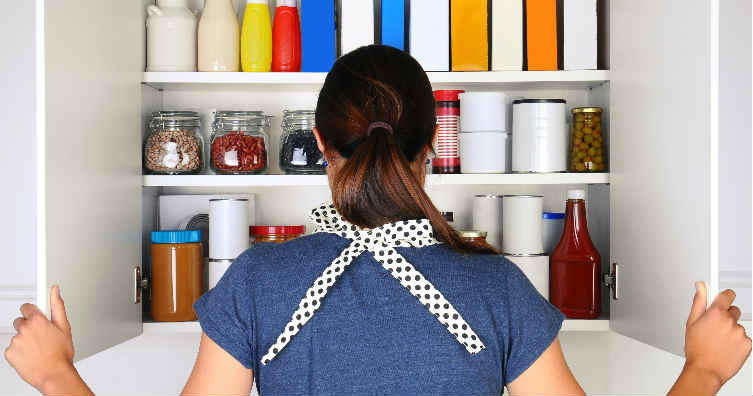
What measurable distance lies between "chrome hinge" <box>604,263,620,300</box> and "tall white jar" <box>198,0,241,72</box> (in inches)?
30.8

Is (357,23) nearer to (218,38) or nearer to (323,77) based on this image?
(323,77)

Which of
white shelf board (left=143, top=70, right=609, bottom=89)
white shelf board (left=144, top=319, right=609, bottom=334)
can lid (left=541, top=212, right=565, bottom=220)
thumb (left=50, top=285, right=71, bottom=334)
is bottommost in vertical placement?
white shelf board (left=144, top=319, right=609, bottom=334)

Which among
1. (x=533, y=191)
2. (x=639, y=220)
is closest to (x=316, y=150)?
(x=533, y=191)

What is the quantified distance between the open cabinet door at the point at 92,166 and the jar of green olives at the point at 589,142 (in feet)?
2.66

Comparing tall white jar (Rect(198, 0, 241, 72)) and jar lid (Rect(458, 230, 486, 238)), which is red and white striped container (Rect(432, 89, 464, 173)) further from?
tall white jar (Rect(198, 0, 241, 72))

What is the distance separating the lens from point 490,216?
1435 mm

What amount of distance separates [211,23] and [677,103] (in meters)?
0.82

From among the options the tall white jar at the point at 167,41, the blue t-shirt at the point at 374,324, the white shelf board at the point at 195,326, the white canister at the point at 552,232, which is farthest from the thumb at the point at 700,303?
the tall white jar at the point at 167,41

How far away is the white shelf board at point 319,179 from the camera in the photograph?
1.35 metres

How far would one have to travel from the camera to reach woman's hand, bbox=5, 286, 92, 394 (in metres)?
0.83

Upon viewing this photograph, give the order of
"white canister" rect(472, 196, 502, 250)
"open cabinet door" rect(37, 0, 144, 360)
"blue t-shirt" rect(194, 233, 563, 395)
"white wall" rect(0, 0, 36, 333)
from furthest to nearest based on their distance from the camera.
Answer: "white wall" rect(0, 0, 36, 333)
"white canister" rect(472, 196, 502, 250)
"open cabinet door" rect(37, 0, 144, 360)
"blue t-shirt" rect(194, 233, 563, 395)

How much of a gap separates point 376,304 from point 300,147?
0.63 metres

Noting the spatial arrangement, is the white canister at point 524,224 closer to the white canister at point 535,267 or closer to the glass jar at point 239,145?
the white canister at point 535,267

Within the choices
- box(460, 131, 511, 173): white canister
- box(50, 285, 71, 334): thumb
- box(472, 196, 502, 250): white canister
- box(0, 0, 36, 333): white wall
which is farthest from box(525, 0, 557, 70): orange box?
box(0, 0, 36, 333): white wall
